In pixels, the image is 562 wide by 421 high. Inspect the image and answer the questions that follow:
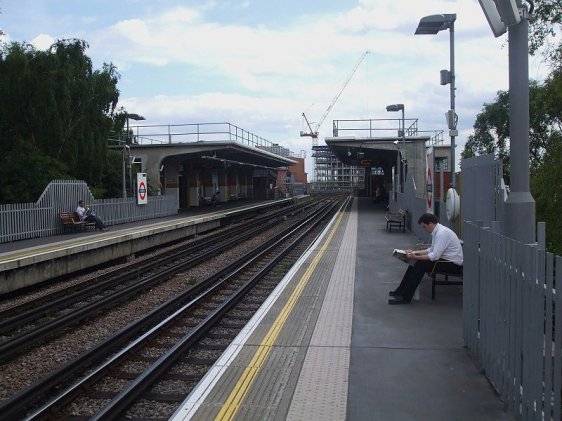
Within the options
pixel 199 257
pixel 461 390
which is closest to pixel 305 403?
pixel 461 390

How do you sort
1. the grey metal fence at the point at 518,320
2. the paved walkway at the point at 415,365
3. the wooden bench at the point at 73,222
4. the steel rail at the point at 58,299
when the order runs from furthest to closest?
1. the wooden bench at the point at 73,222
2. the steel rail at the point at 58,299
3. the paved walkway at the point at 415,365
4. the grey metal fence at the point at 518,320

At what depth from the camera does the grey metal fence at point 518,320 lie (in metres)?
3.38

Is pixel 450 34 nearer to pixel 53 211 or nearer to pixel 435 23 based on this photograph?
pixel 435 23

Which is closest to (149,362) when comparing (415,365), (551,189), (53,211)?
(415,365)

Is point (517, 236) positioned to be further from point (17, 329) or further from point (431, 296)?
point (17, 329)

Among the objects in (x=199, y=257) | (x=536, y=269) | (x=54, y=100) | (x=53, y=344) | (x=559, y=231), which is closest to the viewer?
(x=536, y=269)

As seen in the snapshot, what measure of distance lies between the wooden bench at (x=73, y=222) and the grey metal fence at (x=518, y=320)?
55.9 ft

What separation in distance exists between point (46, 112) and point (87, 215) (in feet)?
21.3

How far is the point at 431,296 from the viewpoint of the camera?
8734mm

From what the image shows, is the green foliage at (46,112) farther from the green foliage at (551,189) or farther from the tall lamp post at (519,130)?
the tall lamp post at (519,130)

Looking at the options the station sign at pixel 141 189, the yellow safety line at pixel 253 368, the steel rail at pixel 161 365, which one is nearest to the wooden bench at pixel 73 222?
the station sign at pixel 141 189

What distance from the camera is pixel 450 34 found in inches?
568

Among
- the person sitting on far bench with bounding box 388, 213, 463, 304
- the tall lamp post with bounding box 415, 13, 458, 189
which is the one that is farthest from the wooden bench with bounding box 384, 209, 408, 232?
the person sitting on far bench with bounding box 388, 213, 463, 304

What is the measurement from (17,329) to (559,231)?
978cm
